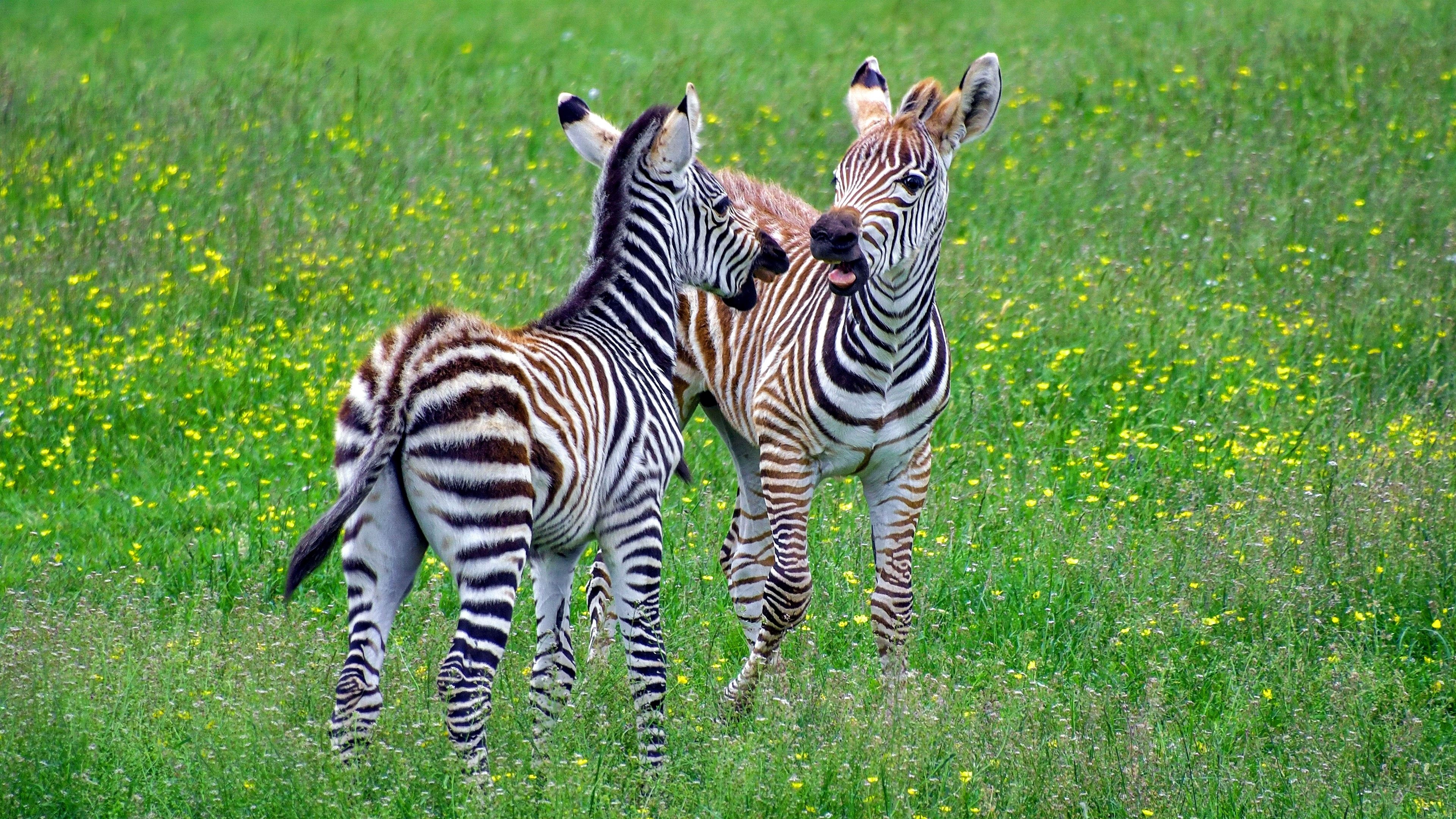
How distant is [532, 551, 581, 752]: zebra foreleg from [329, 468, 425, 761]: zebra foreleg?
75cm

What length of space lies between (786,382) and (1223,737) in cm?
239

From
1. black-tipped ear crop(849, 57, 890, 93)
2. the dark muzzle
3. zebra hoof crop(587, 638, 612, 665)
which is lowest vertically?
zebra hoof crop(587, 638, 612, 665)

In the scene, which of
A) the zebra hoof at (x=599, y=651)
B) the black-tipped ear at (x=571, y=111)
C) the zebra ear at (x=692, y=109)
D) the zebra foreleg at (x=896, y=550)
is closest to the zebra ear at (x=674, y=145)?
the zebra ear at (x=692, y=109)

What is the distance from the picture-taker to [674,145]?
587cm

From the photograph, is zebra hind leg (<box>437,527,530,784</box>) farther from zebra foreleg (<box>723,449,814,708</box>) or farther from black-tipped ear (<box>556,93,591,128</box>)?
black-tipped ear (<box>556,93,591,128</box>)

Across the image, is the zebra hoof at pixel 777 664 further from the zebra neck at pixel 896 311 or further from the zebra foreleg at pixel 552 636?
the zebra neck at pixel 896 311

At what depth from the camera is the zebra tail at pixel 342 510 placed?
4.57 m

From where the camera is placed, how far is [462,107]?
1438cm

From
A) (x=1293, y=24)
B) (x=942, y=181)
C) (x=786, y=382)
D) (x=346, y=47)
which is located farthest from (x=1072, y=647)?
(x=346, y=47)

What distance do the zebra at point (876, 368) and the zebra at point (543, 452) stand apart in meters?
0.61

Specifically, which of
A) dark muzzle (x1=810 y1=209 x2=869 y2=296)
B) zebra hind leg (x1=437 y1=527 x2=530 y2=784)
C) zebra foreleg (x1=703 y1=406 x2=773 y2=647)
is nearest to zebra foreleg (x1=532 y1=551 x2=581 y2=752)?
zebra hind leg (x1=437 y1=527 x2=530 y2=784)

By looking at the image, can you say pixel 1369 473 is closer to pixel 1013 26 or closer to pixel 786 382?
pixel 786 382

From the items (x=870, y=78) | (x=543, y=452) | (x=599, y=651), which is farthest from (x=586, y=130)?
(x=599, y=651)

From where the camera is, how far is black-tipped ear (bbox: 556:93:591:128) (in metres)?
6.26
